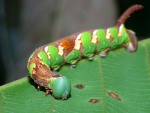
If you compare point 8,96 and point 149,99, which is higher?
point 8,96

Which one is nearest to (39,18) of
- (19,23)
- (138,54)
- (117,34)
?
(19,23)

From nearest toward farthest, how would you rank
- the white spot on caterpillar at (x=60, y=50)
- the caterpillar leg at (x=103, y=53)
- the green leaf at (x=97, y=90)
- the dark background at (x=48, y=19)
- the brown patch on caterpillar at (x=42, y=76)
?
1. the green leaf at (x=97, y=90)
2. the brown patch on caterpillar at (x=42, y=76)
3. the white spot on caterpillar at (x=60, y=50)
4. the caterpillar leg at (x=103, y=53)
5. the dark background at (x=48, y=19)

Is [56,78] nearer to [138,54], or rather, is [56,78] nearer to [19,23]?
[138,54]

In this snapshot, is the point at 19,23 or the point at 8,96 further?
the point at 19,23

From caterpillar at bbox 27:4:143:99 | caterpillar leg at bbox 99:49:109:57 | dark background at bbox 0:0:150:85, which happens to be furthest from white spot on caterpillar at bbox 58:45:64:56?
dark background at bbox 0:0:150:85

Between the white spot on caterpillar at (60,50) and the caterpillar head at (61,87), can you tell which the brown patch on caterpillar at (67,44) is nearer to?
the white spot on caterpillar at (60,50)

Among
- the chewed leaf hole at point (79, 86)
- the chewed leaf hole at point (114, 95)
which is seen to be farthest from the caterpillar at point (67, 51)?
the chewed leaf hole at point (114, 95)

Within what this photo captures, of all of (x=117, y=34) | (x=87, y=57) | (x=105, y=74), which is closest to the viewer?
(x=105, y=74)

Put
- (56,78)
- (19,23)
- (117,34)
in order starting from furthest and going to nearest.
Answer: (19,23)
(117,34)
(56,78)
